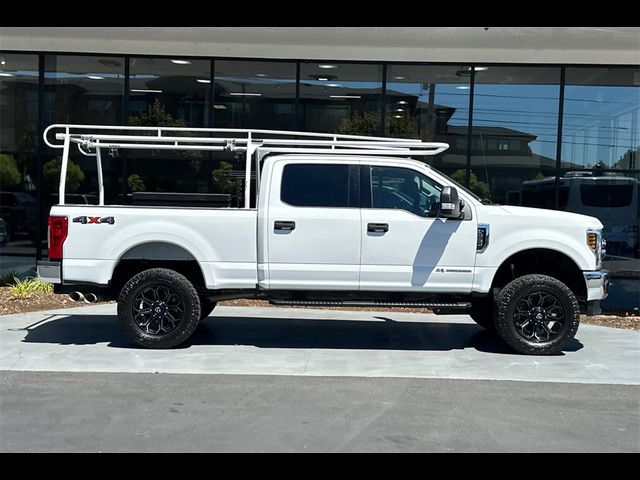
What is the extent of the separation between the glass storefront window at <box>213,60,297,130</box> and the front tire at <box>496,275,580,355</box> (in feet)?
20.0

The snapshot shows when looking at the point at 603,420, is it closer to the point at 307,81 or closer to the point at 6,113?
the point at 307,81

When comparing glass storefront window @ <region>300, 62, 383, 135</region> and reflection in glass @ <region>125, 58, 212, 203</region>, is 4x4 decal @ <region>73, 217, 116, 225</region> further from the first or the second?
glass storefront window @ <region>300, 62, 383, 135</region>

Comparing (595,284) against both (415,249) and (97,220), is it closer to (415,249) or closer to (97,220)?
(415,249)

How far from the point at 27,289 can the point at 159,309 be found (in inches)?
169

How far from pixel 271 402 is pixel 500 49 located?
7.79 meters

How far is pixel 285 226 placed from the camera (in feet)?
25.2

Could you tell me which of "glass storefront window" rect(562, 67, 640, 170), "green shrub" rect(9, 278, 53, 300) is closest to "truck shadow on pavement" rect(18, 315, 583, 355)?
"green shrub" rect(9, 278, 53, 300)

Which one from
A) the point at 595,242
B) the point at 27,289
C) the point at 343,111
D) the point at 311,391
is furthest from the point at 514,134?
the point at 27,289

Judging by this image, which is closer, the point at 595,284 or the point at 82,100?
the point at 595,284

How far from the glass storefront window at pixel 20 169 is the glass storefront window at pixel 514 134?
792cm

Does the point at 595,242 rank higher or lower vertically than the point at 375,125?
lower

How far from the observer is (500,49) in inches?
447

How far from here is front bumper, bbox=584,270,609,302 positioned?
25.4 feet

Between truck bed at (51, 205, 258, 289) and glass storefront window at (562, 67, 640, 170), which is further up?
glass storefront window at (562, 67, 640, 170)
